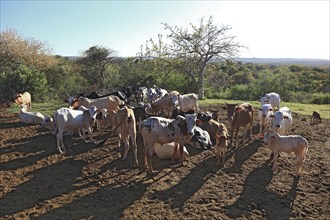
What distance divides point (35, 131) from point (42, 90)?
33.4 ft

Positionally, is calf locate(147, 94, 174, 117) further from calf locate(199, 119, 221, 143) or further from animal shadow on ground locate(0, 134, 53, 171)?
animal shadow on ground locate(0, 134, 53, 171)

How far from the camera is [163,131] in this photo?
8.55 metres

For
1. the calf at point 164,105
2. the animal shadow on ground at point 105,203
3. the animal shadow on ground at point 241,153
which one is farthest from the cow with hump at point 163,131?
the calf at point 164,105

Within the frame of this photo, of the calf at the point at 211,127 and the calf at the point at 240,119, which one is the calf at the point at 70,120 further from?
the calf at the point at 240,119

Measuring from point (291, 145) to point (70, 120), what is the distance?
6423mm

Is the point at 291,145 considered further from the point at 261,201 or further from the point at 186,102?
the point at 186,102

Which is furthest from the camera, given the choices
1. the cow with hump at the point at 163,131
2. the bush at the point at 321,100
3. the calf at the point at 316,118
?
the bush at the point at 321,100

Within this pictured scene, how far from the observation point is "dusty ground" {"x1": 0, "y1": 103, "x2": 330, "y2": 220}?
6641 mm

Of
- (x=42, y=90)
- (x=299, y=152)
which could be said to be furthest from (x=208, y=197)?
(x=42, y=90)

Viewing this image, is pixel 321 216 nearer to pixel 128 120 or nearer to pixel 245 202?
pixel 245 202

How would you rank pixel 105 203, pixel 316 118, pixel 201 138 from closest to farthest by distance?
pixel 105 203, pixel 201 138, pixel 316 118

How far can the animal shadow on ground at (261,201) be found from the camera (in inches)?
264

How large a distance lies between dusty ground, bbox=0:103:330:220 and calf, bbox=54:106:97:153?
0.51 m

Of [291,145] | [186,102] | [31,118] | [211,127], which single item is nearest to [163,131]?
[211,127]
